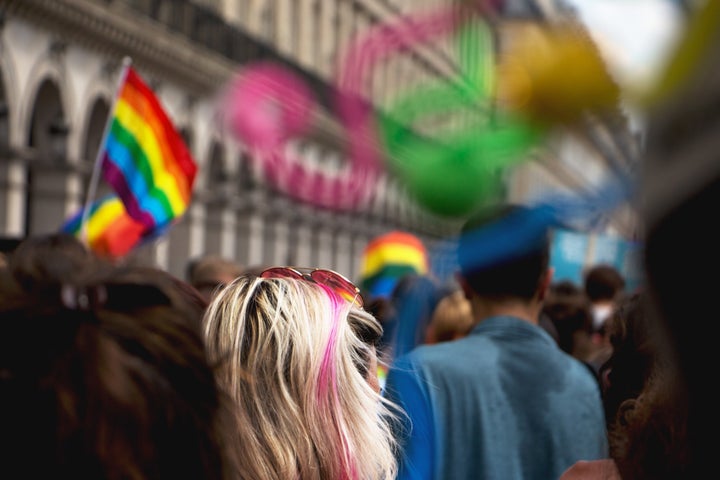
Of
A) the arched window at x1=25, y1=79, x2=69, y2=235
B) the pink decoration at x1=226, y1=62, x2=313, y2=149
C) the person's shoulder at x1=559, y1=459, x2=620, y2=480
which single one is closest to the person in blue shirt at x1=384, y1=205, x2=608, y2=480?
the person's shoulder at x1=559, y1=459, x2=620, y2=480

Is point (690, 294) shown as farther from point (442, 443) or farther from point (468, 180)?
point (468, 180)

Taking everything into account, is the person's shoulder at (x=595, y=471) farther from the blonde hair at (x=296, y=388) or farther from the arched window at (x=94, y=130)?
the arched window at (x=94, y=130)

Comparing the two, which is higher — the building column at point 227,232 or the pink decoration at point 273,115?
the pink decoration at point 273,115

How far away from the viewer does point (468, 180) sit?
355 cm

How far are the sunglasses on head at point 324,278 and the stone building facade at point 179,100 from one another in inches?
234

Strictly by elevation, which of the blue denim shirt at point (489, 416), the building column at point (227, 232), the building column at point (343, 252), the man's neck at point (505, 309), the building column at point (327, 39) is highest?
the building column at point (327, 39)

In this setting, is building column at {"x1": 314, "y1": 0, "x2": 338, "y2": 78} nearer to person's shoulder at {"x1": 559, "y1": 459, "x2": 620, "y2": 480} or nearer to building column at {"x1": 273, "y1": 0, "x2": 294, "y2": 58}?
building column at {"x1": 273, "y1": 0, "x2": 294, "y2": 58}

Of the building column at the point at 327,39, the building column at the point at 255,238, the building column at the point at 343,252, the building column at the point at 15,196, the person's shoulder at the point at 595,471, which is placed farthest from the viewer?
the building column at the point at 343,252

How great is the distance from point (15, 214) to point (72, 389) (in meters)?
17.4

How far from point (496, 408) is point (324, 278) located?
91 centimetres

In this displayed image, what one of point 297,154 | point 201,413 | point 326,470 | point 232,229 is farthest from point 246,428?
point 232,229

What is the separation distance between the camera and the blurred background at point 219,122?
11.9 feet

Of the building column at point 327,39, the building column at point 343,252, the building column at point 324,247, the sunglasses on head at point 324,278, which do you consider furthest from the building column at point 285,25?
the sunglasses on head at point 324,278

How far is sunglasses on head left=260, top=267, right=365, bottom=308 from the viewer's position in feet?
7.38
